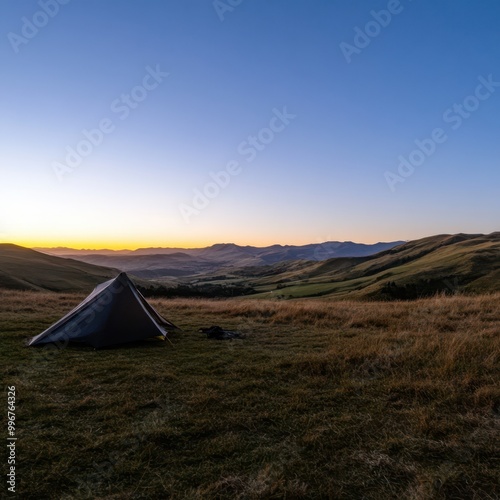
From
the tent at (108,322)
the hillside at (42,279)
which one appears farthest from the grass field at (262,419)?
the hillside at (42,279)

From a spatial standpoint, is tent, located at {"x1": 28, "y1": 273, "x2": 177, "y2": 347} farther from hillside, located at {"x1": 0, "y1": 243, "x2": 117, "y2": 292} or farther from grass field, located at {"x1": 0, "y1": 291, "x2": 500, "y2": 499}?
hillside, located at {"x1": 0, "y1": 243, "x2": 117, "y2": 292}

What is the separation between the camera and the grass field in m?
3.92

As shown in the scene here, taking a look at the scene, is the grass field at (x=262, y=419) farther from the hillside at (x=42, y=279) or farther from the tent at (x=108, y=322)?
the hillside at (x=42, y=279)

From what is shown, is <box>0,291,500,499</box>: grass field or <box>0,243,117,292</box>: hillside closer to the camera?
<box>0,291,500,499</box>: grass field

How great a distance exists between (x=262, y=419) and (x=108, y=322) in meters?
6.94

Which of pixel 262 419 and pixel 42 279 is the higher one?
pixel 262 419

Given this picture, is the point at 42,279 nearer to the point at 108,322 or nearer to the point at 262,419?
the point at 108,322

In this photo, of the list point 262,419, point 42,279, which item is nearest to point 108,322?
point 262,419

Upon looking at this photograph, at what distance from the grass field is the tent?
0.50 m

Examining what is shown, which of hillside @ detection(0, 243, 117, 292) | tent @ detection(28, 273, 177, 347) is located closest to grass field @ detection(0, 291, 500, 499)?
tent @ detection(28, 273, 177, 347)

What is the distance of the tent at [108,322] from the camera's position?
10.3m

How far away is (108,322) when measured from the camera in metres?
10.6

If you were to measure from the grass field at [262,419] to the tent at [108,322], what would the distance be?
1.64 ft

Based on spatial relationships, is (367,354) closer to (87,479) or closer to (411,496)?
(411,496)
